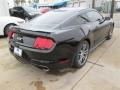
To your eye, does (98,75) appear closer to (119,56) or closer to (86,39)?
(86,39)

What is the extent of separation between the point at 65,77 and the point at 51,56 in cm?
71

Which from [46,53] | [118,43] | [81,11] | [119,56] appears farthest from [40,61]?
[118,43]

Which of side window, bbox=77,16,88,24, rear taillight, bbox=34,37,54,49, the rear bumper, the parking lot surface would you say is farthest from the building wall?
rear taillight, bbox=34,37,54,49

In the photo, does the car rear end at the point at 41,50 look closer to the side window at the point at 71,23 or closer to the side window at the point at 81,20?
the side window at the point at 71,23

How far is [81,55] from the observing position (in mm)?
3449

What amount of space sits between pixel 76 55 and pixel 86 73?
50cm

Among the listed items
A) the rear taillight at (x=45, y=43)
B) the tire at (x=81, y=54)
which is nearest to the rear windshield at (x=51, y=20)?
the rear taillight at (x=45, y=43)

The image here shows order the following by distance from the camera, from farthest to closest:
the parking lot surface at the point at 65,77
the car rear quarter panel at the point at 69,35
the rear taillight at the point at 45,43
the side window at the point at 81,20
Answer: the side window at the point at 81,20
the parking lot surface at the point at 65,77
the car rear quarter panel at the point at 69,35
the rear taillight at the point at 45,43

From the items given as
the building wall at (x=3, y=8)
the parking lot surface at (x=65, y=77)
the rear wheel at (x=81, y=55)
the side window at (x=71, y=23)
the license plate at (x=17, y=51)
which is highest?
the building wall at (x=3, y=8)

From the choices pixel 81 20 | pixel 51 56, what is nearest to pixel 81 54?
pixel 81 20

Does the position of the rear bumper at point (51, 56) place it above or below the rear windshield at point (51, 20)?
below

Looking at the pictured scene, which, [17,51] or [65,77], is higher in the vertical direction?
[17,51]

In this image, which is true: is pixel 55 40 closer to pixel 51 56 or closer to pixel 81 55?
pixel 51 56

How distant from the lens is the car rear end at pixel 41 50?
2648 millimetres
